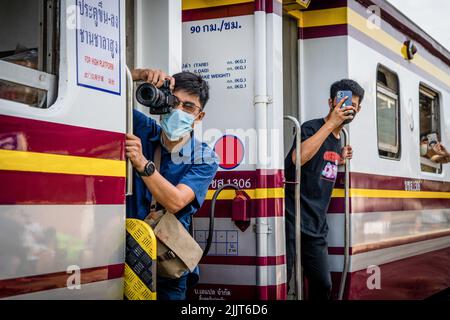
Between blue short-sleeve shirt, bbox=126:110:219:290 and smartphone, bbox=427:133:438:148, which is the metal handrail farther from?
smartphone, bbox=427:133:438:148

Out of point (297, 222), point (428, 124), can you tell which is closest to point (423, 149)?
point (428, 124)

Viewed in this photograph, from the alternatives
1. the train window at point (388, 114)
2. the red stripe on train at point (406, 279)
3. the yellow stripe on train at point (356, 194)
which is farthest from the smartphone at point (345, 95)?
the red stripe on train at point (406, 279)

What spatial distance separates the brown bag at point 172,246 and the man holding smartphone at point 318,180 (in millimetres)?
1674

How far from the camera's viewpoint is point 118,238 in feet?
9.20

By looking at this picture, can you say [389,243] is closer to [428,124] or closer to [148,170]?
[428,124]

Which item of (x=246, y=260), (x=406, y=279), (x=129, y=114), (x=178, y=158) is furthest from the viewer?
(x=406, y=279)

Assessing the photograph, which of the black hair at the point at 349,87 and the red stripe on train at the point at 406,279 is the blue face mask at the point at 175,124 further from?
the red stripe on train at the point at 406,279

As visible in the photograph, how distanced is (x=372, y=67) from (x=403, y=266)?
1726mm

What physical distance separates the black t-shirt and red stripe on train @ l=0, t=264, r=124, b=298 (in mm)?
2150

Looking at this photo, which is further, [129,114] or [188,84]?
[188,84]

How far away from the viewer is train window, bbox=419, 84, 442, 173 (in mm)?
6805

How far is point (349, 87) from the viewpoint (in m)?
4.93

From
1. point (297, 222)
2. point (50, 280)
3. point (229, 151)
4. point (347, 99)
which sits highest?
point (347, 99)

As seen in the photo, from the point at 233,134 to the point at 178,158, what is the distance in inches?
41.2
